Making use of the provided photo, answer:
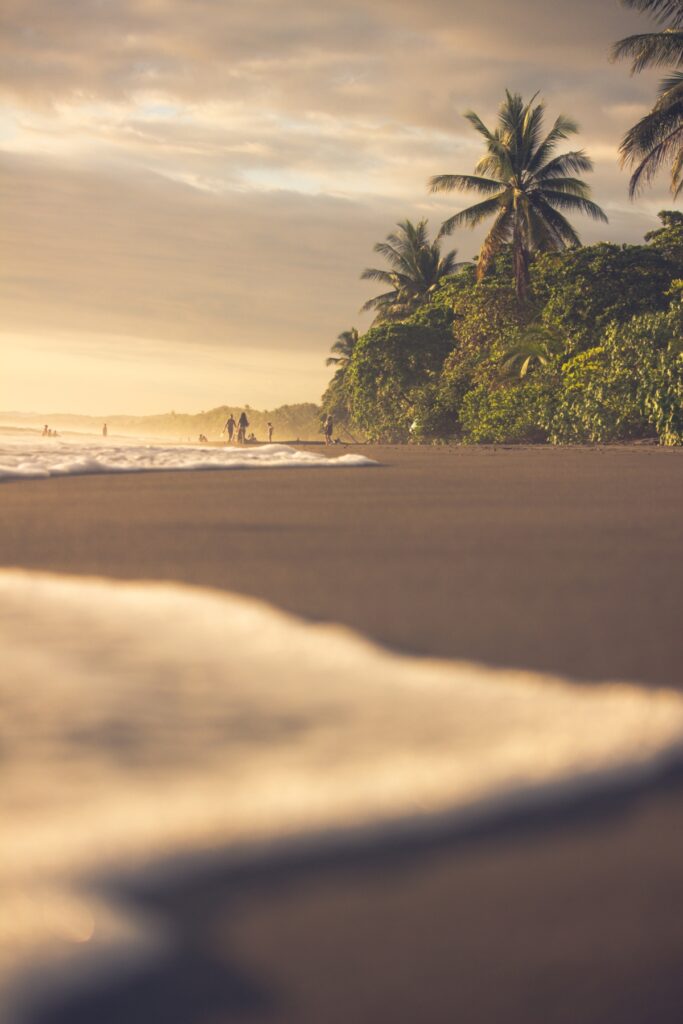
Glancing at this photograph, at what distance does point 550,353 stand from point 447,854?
27.9m

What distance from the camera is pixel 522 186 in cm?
3020

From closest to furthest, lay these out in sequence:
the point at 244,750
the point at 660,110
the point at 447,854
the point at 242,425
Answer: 1. the point at 447,854
2. the point at 244,750
3. the point at 660,110
4. the point at 242,425

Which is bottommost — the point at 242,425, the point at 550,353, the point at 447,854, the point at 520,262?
the point at 447,854

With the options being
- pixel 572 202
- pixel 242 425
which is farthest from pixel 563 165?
pixel 242 425

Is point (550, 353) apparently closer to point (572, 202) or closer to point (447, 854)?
point (572, 202)

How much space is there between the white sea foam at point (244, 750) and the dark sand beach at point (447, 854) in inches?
3.5

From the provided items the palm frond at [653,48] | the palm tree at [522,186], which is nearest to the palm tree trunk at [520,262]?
the palm tree at [522,186]

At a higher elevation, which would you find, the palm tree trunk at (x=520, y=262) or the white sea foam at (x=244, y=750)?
the palm tree trunk at (x=520, y=262)

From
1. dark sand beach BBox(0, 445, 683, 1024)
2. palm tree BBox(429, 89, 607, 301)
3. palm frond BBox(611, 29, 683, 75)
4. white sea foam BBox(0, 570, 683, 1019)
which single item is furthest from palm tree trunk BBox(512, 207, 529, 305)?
white sea foam BBox(0, 570, 683, 1019)

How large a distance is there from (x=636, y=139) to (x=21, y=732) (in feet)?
70.3

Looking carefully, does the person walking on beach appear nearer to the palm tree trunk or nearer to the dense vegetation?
the dense vegetation

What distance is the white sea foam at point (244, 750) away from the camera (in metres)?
1.30

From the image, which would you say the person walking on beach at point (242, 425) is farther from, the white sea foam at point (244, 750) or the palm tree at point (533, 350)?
the white sea foam at point (244, 750)

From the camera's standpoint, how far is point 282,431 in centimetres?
16750
